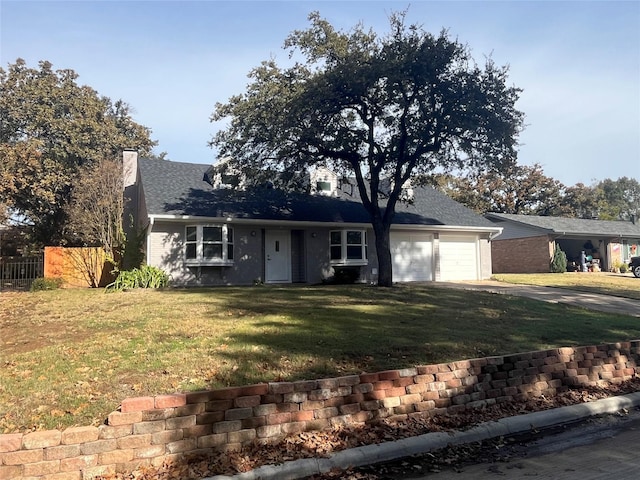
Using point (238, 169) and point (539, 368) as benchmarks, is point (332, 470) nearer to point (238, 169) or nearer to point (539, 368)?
point (539, 368)

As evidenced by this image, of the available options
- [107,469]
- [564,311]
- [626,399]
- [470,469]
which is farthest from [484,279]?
[107,469]

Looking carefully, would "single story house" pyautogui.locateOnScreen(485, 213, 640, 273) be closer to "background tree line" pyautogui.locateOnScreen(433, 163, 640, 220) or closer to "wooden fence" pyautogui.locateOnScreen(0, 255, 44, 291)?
"background tree line" pyautogui.locateOnScreen(433, 163, 640, 220)

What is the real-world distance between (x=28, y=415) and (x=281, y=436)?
2.41 meters

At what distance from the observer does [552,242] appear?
98.2 ft

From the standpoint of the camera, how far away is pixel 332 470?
4.69m

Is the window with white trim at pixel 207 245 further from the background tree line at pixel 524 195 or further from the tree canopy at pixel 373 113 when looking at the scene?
the background tree line at pixel 524 195

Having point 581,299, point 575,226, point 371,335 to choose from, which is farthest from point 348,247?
point 575,226

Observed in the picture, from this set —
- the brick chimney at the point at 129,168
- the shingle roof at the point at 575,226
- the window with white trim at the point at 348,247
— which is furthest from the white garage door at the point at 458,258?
the brick chimney at the point at 129,168

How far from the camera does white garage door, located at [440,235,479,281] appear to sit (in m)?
22.7

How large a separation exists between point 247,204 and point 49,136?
16.8 metres

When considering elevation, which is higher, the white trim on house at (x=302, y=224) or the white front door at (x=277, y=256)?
the white trim on house at (x=302, y=224)

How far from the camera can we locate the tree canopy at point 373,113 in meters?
14.4

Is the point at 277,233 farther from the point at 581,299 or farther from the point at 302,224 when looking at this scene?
the point at 581,299

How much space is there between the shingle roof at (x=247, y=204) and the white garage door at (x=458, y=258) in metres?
0.86
